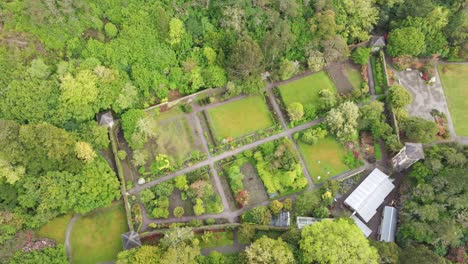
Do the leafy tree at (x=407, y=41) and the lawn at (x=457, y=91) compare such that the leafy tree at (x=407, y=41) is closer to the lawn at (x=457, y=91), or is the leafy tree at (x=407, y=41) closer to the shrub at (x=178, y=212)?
the lawn at (x=457, y=91)

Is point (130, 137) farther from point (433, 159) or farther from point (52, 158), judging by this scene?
point (433, 159)

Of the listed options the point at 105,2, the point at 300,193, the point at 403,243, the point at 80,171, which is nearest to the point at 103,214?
the point at 80,171

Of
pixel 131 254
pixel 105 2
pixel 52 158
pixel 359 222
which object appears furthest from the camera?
pixel 105 2

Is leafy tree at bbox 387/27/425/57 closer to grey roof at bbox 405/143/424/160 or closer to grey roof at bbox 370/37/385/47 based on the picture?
grey roof at bbox 370/37/385/47

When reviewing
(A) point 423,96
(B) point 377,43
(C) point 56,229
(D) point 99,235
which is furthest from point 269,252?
(B) point 377,43

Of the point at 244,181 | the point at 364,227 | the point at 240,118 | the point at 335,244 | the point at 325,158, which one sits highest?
the point at 240,118

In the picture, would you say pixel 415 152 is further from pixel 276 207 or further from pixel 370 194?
pixel 276 207
